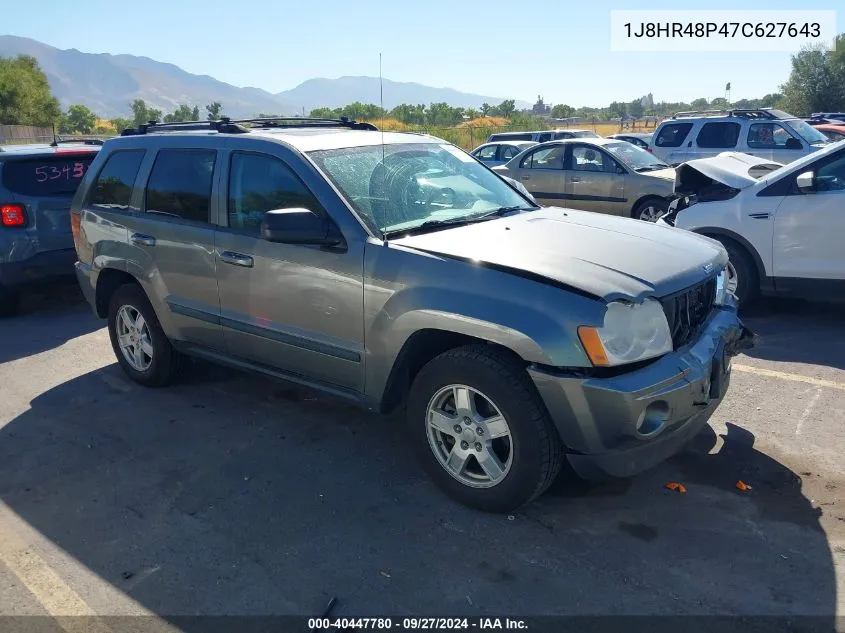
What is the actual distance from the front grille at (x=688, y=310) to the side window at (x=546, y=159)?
359 inches

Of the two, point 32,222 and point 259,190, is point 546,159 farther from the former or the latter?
point 259,190

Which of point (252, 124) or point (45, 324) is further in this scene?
point (45, 324)

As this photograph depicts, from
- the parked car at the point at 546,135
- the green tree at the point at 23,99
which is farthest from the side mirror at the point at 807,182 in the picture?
the green tree at the point at 23,99

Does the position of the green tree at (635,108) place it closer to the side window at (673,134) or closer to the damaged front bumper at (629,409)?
the side window at (673,134)

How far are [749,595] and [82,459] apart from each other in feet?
11.9

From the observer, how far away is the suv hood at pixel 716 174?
6590mm

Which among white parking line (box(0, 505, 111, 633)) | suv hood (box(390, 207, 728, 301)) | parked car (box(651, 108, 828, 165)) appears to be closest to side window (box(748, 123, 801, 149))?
parked car (box(651, 108, 828, 165))

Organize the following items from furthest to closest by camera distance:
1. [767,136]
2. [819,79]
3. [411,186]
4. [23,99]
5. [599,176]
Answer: [23,99] → [819,79] → [767,136] → [599,176] → [411,186]

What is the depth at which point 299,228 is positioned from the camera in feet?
12.1

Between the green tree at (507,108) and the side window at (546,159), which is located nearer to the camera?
the side window at (546,159)

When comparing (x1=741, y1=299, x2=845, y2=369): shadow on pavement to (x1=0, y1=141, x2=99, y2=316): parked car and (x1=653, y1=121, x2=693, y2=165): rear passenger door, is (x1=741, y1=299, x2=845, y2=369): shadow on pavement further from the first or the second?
(x1=653, y1=121, x2=693, y2=165): rear passenger door

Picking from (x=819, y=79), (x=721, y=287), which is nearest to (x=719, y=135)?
(x=721, y=287)

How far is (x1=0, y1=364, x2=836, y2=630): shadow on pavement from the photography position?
2.88 m

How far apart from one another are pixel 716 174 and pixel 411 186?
377cm
